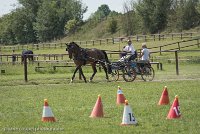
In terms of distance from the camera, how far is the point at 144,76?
2297 centimetres

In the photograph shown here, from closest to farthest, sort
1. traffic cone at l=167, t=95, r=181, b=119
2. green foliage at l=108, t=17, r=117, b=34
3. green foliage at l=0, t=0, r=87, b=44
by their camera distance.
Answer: traffic cone at l=167, t=95, r=181, b=119 → green foliage at l=108, t=17, r=117, b=34 → green foliage at l=0, t=0, r=87, b=44

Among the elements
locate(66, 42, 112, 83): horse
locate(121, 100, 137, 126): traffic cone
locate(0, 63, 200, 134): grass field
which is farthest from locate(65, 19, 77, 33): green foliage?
locate(121, 100, 137, 126): traffic cone

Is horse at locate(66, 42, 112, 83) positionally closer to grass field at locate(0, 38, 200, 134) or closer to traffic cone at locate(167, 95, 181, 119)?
grass field at locate(0, 38, 200, 134)

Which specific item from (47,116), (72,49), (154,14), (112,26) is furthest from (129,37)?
(47,116)

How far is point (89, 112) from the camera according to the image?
38.6 feet

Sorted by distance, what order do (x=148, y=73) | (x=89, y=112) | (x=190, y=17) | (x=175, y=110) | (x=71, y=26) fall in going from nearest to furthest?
(x=175, y=110) < (x=89, y=112) < (x=148, y=73) < (x=190, y=17) < (x=71, y=26)

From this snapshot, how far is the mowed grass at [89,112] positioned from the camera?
951 cm

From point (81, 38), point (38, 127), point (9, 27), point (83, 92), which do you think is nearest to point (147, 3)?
point (81, 38)

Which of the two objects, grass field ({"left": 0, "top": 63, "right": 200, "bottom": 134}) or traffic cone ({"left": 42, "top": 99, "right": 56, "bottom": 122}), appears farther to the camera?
traffic cone ({"left": 42, "top": 99, "right": 56, "bottom": 122})

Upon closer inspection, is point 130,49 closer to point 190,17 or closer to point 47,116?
point 47,116

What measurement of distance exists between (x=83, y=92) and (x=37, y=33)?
4107 inches

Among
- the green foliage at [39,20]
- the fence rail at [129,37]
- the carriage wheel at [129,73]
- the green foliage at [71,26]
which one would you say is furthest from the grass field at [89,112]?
the green foliage at [39,20]

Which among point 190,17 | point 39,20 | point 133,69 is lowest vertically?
point 133,69

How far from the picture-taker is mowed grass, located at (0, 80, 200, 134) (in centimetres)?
951
